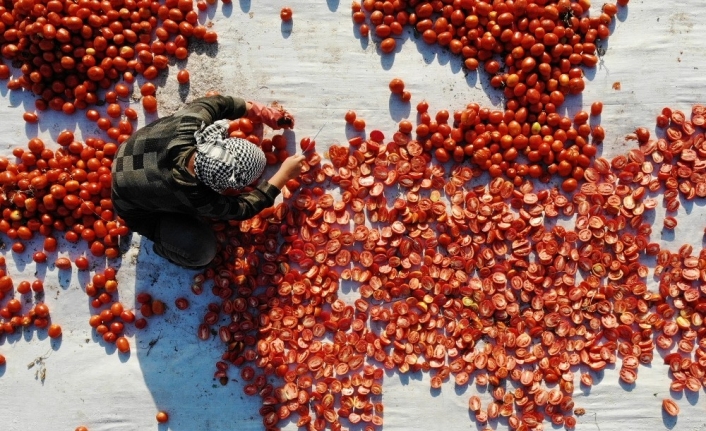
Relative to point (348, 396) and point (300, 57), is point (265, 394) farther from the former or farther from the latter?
point (300, 57)

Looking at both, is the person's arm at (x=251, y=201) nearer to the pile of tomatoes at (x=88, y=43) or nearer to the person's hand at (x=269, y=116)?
the person's hand at (x=269, y=116)

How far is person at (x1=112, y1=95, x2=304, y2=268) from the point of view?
241 cm

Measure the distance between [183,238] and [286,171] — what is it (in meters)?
0.66

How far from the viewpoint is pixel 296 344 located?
10.7ft

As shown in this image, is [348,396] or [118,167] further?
[348,396]

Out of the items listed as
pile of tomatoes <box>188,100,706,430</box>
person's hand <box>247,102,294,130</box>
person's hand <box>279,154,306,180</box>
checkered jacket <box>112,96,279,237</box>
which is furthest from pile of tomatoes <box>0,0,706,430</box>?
checkered jacket <box>112,96,279,237</box>

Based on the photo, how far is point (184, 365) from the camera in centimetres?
330

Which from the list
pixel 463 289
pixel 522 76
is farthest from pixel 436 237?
pixel 522 76

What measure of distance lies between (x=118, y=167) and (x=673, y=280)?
3.26 meters

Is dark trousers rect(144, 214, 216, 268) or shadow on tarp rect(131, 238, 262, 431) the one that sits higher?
dark trousers rect(144, 214, 216, 268)

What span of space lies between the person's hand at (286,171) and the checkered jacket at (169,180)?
107 millimetres

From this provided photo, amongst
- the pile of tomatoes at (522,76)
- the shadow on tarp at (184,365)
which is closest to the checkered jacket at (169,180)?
the shadow on tarp at (184,365)

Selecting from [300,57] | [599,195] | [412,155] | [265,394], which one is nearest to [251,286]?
[265,394]

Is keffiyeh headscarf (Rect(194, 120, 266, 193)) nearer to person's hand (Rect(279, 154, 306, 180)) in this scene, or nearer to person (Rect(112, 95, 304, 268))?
person (Rect(112, 95, 304, 268))
